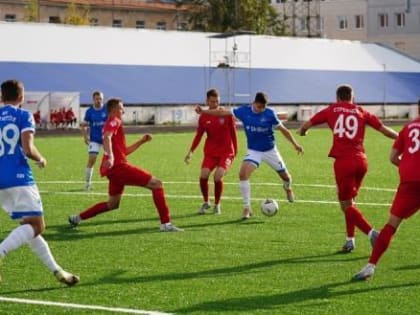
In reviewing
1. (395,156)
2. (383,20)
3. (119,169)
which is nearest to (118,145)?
(119,169)

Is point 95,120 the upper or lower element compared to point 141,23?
lower

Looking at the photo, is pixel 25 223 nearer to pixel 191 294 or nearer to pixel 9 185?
pixel 9 185

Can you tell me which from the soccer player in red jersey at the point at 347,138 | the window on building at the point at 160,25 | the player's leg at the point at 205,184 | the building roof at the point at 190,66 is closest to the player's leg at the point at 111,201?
the player's leg at the point at 205,184

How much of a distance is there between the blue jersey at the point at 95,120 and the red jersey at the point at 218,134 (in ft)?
15.7

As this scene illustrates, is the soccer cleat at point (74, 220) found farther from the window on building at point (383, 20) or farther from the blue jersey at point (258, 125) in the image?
the window on building at point (383, 20)

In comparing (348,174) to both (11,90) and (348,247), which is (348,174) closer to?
(348,247)

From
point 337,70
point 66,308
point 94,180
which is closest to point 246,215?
point 66,308

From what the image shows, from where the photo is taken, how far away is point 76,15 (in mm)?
93562

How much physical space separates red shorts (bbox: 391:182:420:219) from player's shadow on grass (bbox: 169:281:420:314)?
0.82m

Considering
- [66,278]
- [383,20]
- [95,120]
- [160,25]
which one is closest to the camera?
[66,278]

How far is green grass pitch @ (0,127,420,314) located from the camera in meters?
10.0

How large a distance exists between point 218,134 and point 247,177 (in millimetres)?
1373

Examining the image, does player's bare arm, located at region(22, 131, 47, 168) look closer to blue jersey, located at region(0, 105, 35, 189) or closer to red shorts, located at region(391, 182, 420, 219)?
blue jersey, located at region(0, 105, 35, 189)

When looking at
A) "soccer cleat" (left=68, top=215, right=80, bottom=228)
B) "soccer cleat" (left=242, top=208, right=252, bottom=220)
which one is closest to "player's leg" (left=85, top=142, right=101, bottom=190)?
"soccer cleat" (left=242, top=208, right=252, bottom=220)
